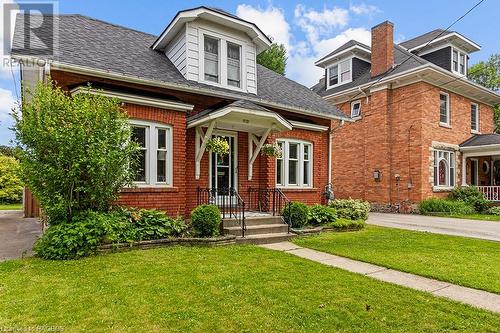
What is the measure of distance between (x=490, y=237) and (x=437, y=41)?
A: 46.9 ft

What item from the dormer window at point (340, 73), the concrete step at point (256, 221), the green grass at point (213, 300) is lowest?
the green grass at point (213, 300)

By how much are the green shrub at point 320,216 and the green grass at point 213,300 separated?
4.41 m

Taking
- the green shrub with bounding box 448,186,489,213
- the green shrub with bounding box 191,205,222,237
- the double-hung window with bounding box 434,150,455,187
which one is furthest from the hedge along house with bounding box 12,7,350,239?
the green shrub with bounding box 448,186,489,213

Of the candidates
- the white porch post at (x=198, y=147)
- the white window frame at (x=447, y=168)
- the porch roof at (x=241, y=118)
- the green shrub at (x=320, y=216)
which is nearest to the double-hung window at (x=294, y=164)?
the porch roof at (x=241, y=118)

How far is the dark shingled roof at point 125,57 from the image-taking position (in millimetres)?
8820

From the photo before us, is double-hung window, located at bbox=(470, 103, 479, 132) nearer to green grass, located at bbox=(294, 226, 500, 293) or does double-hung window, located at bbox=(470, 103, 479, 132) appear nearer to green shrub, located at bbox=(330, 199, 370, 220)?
green shrub, located at bbox=(330, 199, 370, 220)

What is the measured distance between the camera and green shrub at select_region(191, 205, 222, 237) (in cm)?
783

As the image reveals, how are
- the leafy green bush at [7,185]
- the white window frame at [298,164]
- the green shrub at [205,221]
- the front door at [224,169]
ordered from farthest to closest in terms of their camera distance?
the leafy green bush at [7,185], the white window frame at [298,164], the front door at [224,169], the green shrub at [205,221]

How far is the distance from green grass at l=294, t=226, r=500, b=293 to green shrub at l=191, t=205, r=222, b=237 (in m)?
2.22

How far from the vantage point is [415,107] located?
1703 centimetres

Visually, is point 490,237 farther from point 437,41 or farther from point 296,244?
point 437,41

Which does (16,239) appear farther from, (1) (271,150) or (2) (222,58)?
(2) (222,58)

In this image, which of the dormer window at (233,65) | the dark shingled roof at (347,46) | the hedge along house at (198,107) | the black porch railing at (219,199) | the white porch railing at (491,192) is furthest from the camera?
the dark shingled roof at (347,46)

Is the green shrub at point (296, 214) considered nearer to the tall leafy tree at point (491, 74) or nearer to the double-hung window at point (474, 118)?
the double-hung window at point (474, 118)
